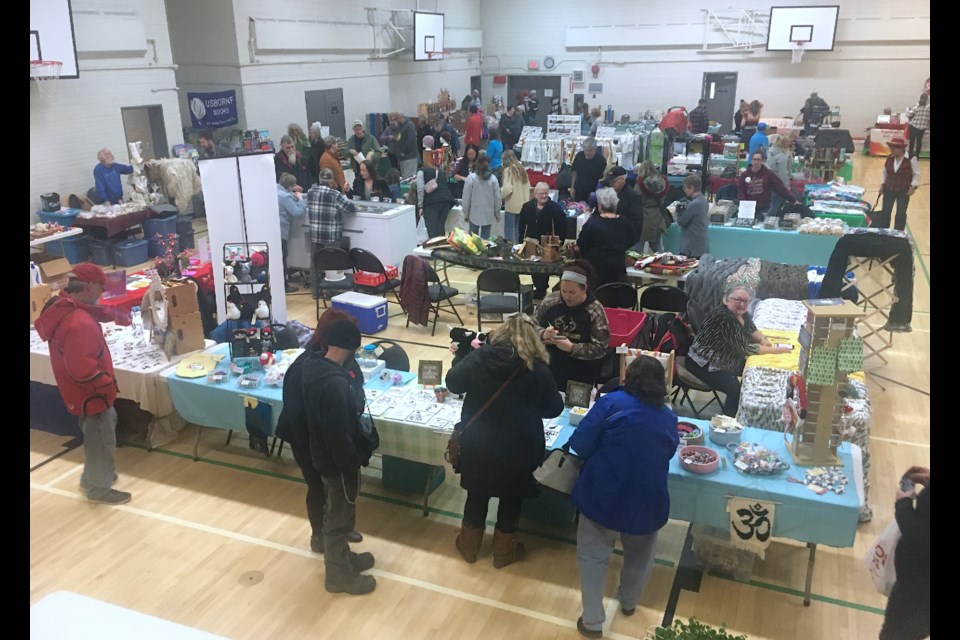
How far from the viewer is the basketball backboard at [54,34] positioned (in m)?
9.62

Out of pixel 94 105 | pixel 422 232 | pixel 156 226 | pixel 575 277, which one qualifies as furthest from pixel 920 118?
pixel 94 105

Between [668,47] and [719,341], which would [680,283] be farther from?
[668,47]

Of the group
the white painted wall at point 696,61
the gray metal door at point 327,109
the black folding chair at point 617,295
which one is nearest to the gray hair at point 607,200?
the black folding chair at point 617,295

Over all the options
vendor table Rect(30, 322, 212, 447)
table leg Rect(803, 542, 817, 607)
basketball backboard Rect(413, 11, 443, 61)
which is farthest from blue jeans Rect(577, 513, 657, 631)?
basketball backboard Rect(413, 11, 443, 61)

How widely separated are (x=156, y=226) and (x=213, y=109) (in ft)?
12.1

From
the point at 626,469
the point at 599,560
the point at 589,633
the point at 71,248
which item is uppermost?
the point at 626,469

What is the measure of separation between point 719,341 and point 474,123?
11929 millimetres

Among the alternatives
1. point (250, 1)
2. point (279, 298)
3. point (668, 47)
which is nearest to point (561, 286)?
point (279, 298)

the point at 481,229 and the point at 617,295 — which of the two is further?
the point at 481,229

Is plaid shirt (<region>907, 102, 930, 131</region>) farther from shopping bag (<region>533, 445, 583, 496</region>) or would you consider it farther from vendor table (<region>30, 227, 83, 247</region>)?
vendor table (<region>30, 227, 83, 247</region>)

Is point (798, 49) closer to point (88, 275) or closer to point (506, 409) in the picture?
point (506, 409)

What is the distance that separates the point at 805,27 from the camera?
61.3 ft

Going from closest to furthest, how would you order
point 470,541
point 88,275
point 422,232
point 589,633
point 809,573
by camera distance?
1. point 589,633
2. point 809,573
3. point 470,541
4. point 88,275
5. point 422,232

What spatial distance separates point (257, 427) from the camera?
4855 mm
